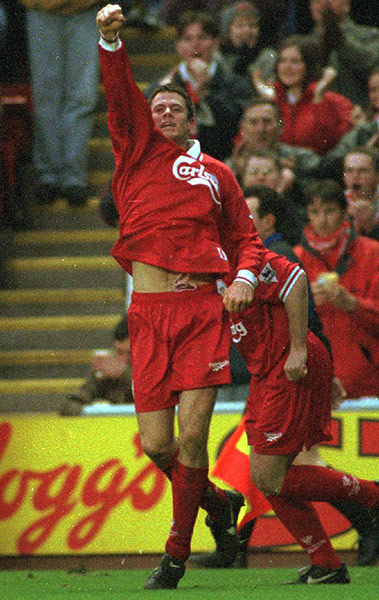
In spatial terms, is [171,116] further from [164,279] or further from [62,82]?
[62,82]

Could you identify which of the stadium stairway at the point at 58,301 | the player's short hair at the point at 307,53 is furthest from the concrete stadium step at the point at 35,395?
the player's short hair at the point at 307,53

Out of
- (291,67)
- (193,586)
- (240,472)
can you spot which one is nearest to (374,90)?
(291,67)

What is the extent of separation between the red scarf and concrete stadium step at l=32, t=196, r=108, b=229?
2996 millimetres

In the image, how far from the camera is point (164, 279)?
17.2 feet

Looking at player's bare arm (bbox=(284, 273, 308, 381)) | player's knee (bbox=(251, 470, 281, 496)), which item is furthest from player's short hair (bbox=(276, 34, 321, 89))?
player's knee (bbox=(251, 470, 281, 496))

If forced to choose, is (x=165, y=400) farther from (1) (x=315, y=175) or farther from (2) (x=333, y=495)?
(1) (x=315, y=175)

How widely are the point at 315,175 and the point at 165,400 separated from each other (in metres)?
3.48

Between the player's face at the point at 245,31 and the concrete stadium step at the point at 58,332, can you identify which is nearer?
the concrete stadium step at the point at 58,332

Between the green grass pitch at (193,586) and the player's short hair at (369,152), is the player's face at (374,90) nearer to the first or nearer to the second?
the player's short hair at (369,152)

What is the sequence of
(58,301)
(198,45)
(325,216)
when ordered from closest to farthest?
1. (325,216)
2. (198,45)
3. (58,301)

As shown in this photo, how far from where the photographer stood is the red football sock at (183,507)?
5.23 meters

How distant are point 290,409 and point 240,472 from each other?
3.13 ft

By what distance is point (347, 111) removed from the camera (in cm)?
894

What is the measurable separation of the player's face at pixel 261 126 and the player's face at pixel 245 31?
176 cm
